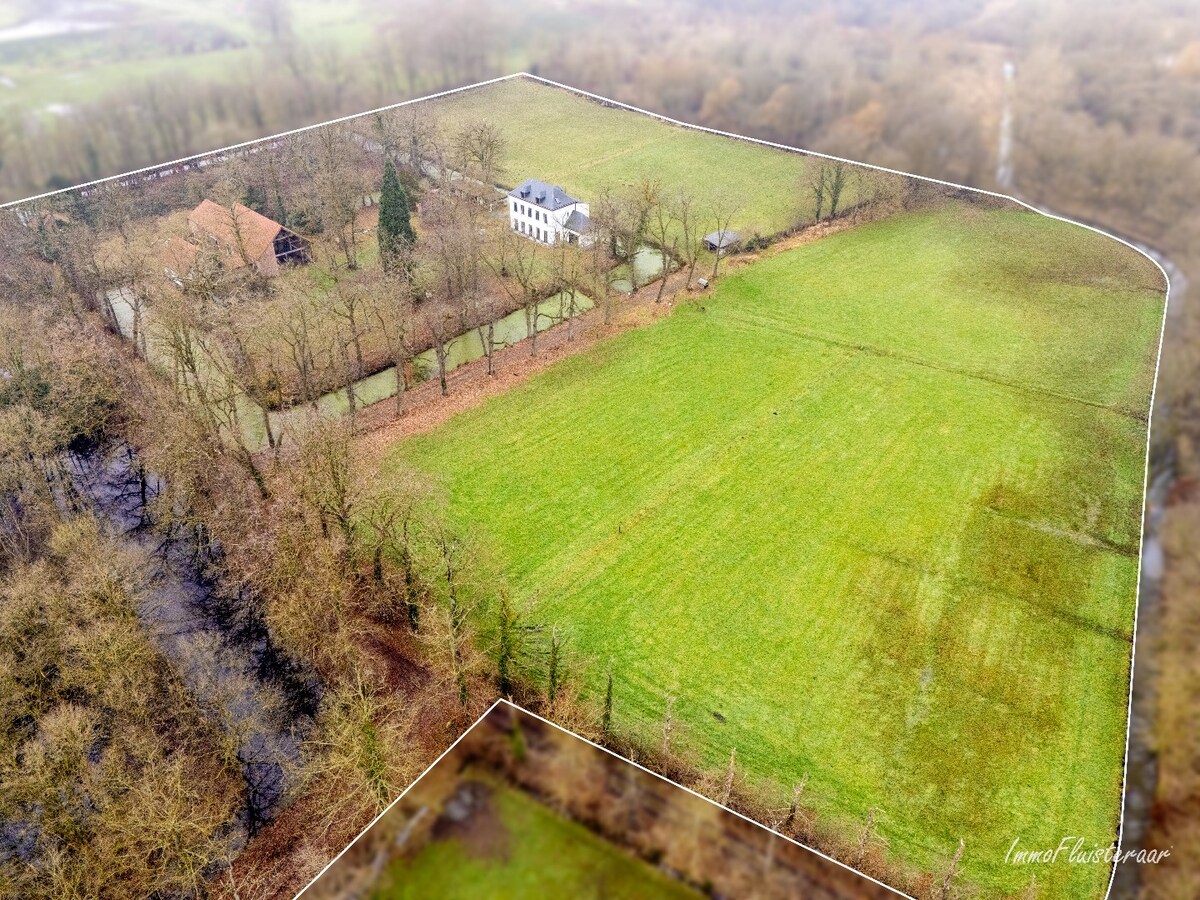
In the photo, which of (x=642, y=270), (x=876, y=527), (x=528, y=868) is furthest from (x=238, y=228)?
(x=528, y=868)

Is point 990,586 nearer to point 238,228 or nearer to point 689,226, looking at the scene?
point 689,226

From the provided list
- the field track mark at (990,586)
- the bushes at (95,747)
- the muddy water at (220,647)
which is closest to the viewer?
the bushes at (95,747)

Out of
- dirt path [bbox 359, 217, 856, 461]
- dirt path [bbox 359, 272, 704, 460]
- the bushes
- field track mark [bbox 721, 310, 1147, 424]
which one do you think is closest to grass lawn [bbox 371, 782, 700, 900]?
the bushes

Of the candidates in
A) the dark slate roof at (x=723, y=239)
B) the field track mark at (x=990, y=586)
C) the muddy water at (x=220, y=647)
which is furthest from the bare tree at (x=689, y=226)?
the muddy water at (x=220, y=647)

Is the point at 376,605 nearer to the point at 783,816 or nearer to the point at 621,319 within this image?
the point at 783,816

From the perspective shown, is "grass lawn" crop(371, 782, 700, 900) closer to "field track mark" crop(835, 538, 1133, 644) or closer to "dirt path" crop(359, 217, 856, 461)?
"field track mark" crop(835, 538, 1133, 644)

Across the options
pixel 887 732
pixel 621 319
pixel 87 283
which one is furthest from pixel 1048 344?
pixel 87 283

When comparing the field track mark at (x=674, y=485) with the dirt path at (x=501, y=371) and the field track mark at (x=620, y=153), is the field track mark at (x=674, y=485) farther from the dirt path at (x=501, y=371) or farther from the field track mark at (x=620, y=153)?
Answer: the field track mark at (x=620, y=153)
